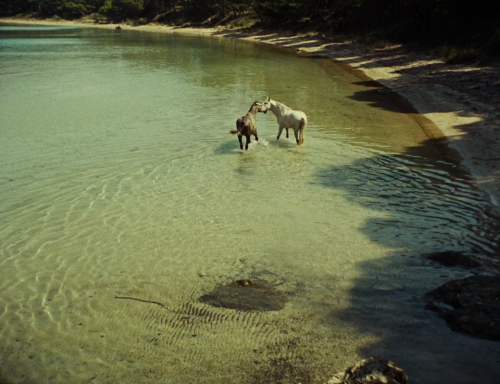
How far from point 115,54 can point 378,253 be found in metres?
40.7

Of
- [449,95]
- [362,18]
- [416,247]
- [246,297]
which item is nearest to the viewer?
[246,297]

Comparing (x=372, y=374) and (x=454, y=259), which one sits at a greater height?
(x=372, y=374)

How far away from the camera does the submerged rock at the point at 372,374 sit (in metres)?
4.44

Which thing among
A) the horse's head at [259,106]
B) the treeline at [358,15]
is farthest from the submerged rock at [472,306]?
the treeline at [358,15]

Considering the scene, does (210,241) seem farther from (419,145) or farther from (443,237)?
(419,145)

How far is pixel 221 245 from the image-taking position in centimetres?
885

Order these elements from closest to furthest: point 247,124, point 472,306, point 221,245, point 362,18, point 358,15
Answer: point 472,306 < point 221,245 < point 247,124 < point 362,18 < point 358,15

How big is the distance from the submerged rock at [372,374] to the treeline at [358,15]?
86.4 feet

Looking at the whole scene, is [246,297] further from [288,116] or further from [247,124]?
[288,116]

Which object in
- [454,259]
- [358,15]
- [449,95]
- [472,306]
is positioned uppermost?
[358,15]

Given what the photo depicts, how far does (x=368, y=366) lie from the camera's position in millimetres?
4590

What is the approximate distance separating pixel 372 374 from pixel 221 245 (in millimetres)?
4694

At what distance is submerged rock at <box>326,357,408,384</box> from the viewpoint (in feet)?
14.6

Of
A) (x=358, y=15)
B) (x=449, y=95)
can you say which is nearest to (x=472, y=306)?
(x=449, y=95)
